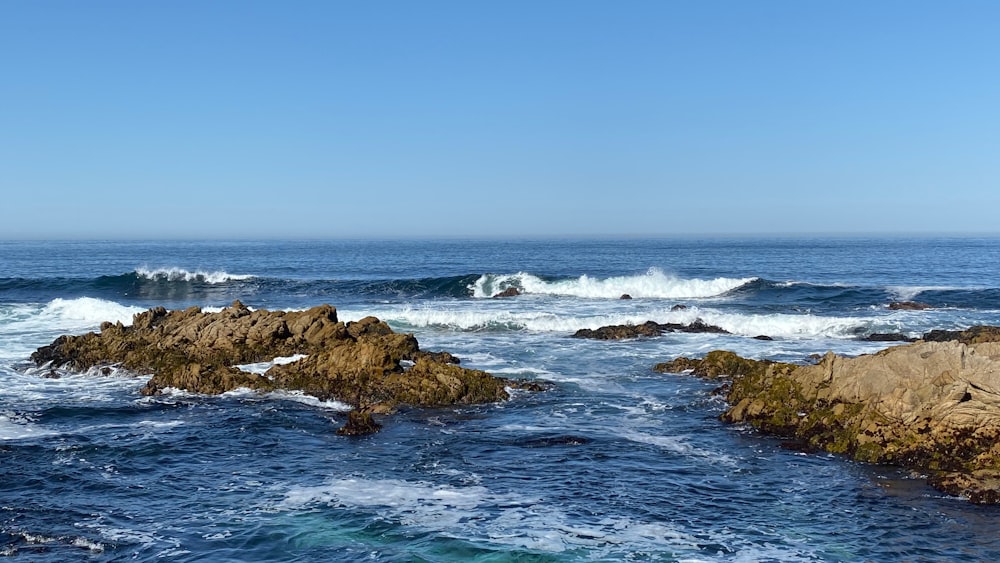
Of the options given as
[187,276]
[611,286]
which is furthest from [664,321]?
[187,276]

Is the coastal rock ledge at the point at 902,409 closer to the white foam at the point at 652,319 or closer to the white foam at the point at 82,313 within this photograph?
the white foam at the point at 652,319

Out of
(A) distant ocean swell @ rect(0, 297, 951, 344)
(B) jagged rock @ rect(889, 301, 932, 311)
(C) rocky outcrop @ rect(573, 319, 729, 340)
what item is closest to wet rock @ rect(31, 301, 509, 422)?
(C) rocky outcrop @ rect(573, 319, 729, 340)

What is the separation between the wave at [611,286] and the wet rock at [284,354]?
1062 inches

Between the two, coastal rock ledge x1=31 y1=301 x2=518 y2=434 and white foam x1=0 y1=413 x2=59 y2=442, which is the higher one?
coastal rock ledge x1=31 y1=301 x2=518 y2=434

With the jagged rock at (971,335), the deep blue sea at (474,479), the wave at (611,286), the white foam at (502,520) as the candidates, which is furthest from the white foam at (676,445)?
the wave at (611,286)

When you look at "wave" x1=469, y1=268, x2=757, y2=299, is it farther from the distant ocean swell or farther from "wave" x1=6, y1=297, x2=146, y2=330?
"wave" x1=6, y1=297, x2=146, y2=330

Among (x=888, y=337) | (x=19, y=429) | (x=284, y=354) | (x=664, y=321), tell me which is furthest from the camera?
(x=664, y=321)

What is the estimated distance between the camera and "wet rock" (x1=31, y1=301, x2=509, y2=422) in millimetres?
22062

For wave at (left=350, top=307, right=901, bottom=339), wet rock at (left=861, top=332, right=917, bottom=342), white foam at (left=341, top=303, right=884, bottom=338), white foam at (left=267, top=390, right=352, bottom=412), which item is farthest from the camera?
white foam at (left=341, top=303, right=884, bottom=338)

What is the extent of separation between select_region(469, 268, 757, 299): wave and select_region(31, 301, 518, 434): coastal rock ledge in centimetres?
2699

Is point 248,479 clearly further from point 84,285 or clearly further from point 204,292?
point 84,285

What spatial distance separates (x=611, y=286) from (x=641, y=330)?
2317 centimetres

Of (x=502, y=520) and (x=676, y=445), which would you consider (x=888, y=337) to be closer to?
(x=676, y=445)

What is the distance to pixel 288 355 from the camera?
87.5ft
